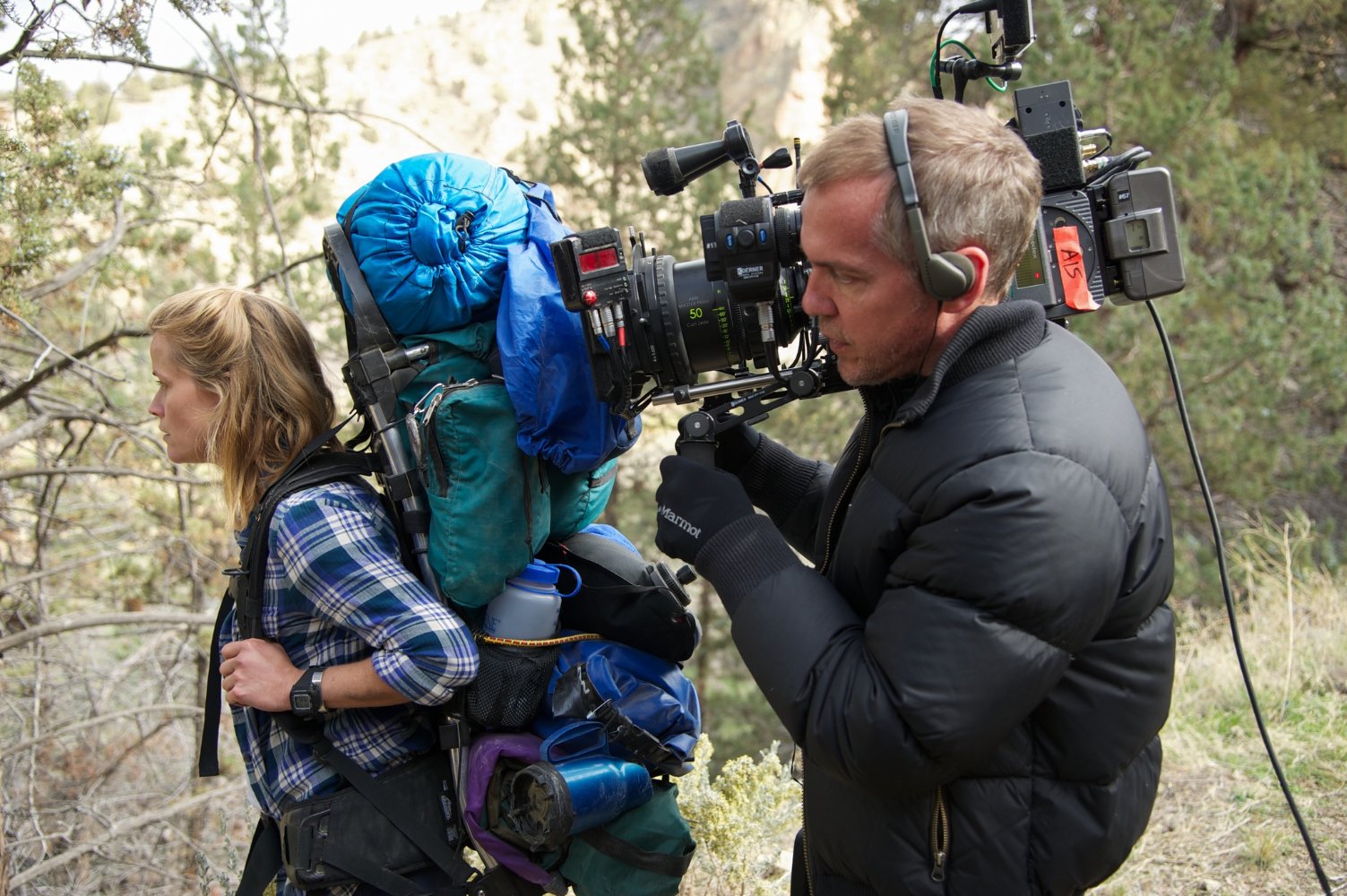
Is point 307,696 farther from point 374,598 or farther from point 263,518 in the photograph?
point 263,518

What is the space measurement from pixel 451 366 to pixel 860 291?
0.74 m

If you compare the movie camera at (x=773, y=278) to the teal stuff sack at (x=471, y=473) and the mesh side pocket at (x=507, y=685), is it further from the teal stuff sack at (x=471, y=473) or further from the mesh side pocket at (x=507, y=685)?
the mesh side pocket at (x=507, y=685)

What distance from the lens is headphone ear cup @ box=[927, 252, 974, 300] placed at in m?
1.37

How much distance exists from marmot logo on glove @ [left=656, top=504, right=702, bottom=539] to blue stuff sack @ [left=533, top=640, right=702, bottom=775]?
0.40 m

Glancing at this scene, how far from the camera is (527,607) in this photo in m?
1.89

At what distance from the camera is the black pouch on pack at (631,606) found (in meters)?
1.96

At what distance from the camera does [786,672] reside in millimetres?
1400

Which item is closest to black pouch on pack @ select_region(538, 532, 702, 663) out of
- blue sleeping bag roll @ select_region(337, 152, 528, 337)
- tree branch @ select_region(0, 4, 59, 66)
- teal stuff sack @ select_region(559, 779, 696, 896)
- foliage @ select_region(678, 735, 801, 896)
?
teal stuff sack @ select_region(559, 779, 696, 896)

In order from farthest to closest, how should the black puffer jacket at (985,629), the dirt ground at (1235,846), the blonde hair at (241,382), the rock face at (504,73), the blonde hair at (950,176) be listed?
the rock face at (504,73) < the dirt ground at (1235,846) < the blonde hair at (241,382) < the blonde hair at (950,176) < the black puffer jacket at (985,629)

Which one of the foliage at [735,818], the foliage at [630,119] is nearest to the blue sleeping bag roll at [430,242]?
the foliage at [735,818]

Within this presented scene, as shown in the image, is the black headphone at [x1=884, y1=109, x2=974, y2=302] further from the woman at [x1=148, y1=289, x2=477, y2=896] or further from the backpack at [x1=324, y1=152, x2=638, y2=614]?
the woman at [x1=148, y1=289, x2=477, y2=896]

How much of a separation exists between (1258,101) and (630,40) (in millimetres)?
6256

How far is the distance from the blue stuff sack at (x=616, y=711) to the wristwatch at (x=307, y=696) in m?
0.38

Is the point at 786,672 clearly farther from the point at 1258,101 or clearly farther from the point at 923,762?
the point at 1258,101
